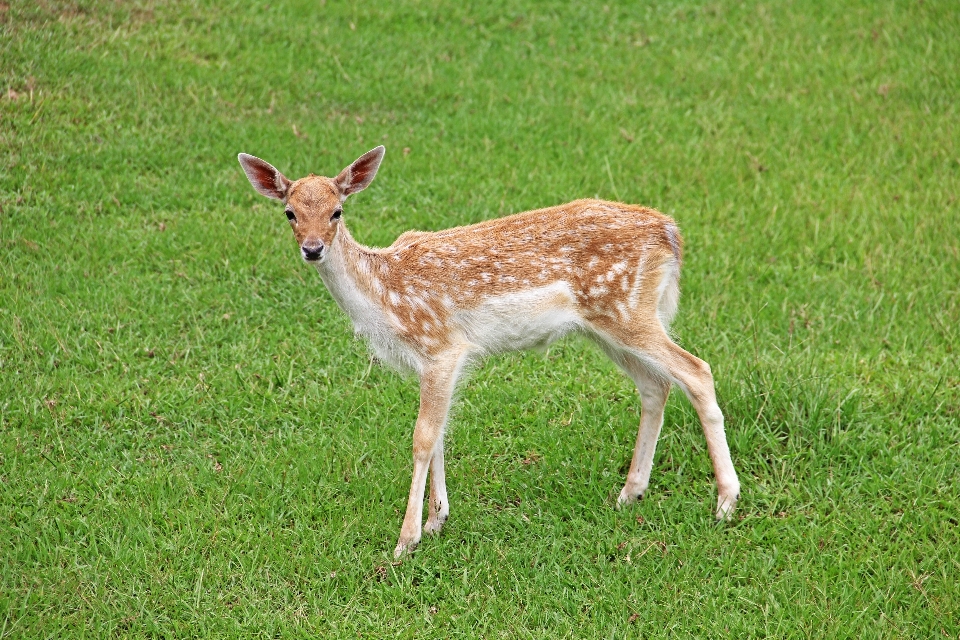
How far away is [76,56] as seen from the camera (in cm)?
1010

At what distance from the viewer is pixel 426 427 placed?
579 centimetres

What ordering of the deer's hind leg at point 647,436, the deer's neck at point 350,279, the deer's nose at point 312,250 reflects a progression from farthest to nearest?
the deer's hind leg at point 647,436 < the deer's neck at point 350,279 < the deer's nose at point 312,250

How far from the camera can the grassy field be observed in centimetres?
544

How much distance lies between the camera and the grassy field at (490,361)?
544cm

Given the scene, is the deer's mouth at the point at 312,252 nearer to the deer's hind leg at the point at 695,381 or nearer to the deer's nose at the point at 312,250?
the deer's nose at the point at 312,250

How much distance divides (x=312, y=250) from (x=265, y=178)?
0.71 meters

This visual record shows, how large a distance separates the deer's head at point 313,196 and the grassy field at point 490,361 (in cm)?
152

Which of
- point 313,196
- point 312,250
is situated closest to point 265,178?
point 313,196

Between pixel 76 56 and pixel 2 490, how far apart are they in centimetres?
546

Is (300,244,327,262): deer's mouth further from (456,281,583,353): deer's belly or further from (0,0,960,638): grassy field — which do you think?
(0,0,960,638): grassy field

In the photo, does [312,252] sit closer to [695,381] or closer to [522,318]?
[522,318]

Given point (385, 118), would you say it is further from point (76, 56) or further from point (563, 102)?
point (76, 56)

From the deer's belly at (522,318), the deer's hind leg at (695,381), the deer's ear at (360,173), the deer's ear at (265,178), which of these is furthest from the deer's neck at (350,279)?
the deer's hind leg at (695,381)

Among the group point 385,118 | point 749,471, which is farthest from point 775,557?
point 385,118
